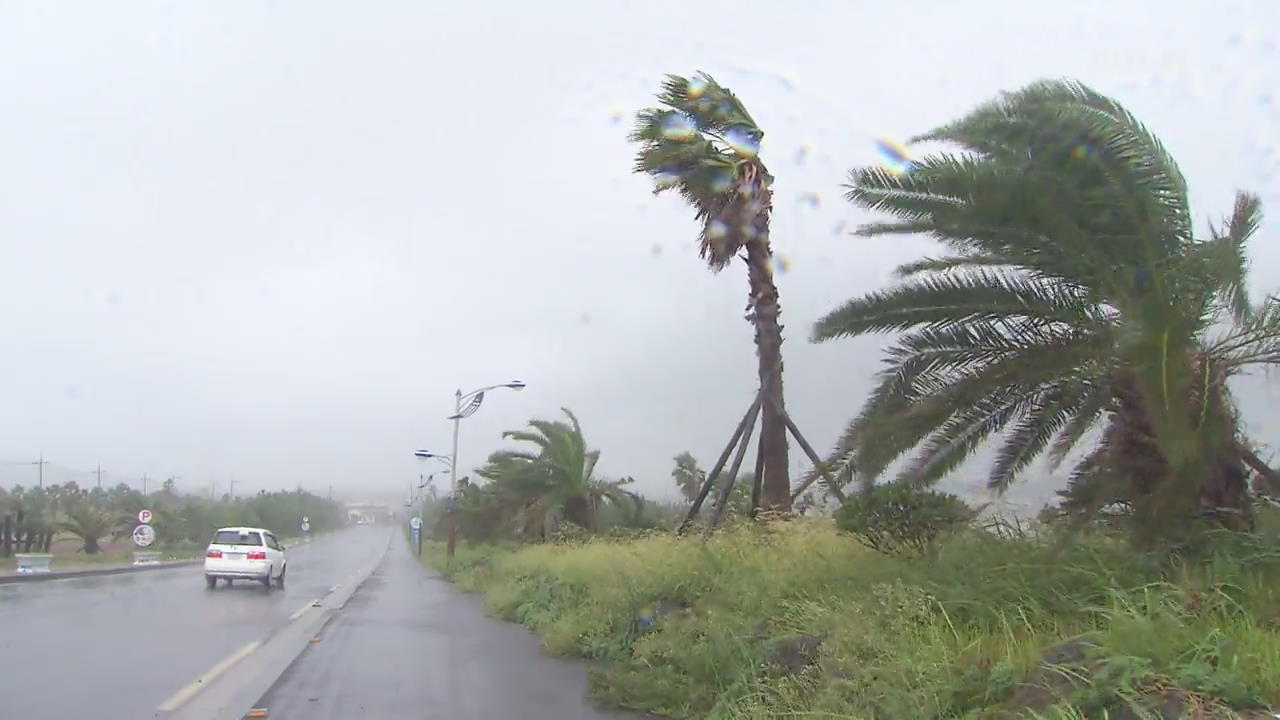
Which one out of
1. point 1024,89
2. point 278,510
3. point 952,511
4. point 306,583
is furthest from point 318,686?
point 278,510

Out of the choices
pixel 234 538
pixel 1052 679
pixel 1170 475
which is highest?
pixel 1170 475

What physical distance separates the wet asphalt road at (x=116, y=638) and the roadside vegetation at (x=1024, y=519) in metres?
4.35

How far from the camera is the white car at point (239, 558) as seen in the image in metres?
25.0

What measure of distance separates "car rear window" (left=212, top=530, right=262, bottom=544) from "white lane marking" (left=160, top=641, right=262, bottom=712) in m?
13.5

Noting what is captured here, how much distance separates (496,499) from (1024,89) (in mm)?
28474

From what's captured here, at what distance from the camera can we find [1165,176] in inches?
329

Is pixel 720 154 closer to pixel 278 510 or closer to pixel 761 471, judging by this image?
pixel 761 471

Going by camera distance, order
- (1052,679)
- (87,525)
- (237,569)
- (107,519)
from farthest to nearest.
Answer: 1. (107,519)
2. (87,525)
3. (237,569)
4. (1052,679)

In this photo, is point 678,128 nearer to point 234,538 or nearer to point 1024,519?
point 1024,519

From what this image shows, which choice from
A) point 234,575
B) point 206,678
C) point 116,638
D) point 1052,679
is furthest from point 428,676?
point 234,575

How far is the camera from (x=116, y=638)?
13391 mm

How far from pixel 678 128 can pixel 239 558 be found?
17.2m

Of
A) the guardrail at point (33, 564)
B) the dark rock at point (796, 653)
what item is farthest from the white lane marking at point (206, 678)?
the guardrail at point (33, 564)

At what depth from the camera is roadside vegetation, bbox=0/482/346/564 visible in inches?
1753
